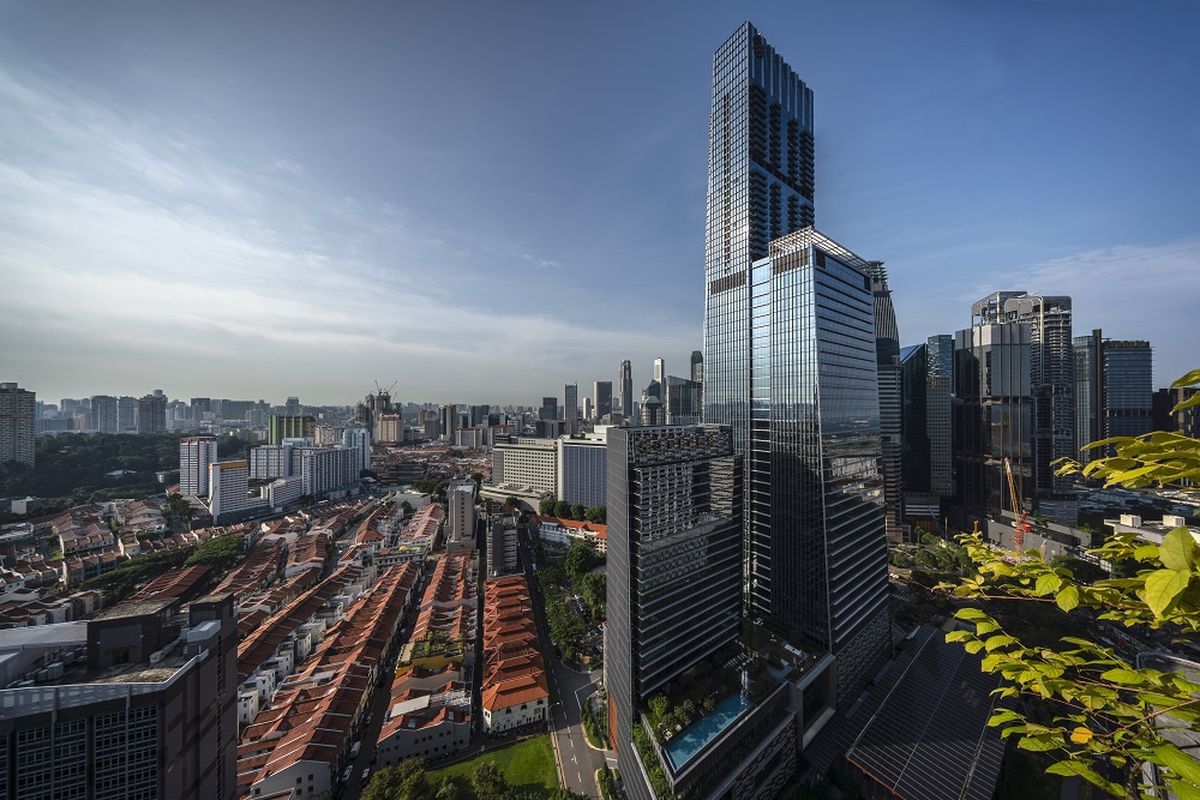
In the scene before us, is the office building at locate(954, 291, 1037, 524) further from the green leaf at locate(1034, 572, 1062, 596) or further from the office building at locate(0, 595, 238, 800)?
the office building at locate(0, 595, 238, 800)

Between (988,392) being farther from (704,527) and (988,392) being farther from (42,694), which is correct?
(42,694)

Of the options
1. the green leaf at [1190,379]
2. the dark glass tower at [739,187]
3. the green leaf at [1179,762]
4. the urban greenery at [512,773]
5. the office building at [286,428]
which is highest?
the dark glass tower at [739,187]

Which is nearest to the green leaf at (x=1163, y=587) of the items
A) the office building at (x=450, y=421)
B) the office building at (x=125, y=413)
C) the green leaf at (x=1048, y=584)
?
Answer: the green leaf at (x=1048, y=584)

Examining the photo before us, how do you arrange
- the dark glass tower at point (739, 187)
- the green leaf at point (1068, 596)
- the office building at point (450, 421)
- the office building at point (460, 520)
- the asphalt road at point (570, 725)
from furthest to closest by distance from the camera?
1. the office building at point (450, 421)
2. the office building at point (460, 520)
3. the dark glass tower at point (739, 187)
4. the asphalt road at point (570, 725)
5. the green leaf at point (1068, 596)

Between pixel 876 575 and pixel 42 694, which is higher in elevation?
pixel 42 694

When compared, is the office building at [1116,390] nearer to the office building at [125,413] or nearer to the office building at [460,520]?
the office building at [460,520]

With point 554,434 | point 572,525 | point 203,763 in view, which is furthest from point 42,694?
point 554,434

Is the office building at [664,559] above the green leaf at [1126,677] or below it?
below

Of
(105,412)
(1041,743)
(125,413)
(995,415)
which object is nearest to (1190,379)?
(1041,743)
